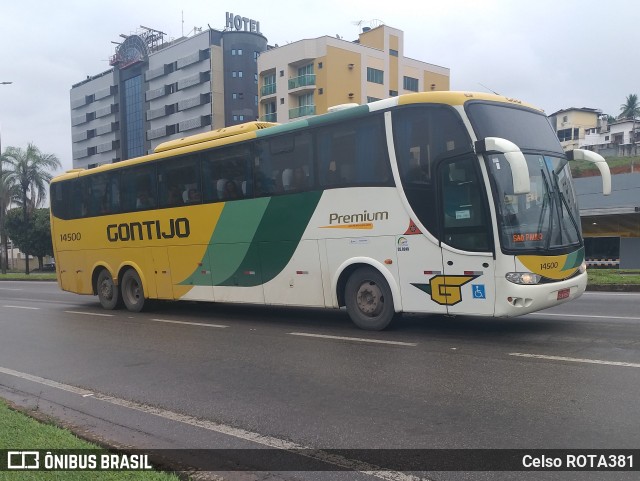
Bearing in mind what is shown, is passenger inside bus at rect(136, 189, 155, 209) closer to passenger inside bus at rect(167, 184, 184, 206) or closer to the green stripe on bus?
passenger inside bus at rect(167, 184, 184, 206)

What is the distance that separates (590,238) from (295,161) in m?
23.1

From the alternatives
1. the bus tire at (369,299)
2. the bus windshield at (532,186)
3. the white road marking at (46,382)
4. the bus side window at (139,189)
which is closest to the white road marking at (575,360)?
the bus windshield at (532,186)

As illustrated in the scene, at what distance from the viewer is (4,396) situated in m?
6.43

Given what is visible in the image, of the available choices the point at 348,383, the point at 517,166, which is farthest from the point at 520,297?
the point at 348,383

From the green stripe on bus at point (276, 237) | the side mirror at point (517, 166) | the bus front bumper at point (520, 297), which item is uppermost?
the side mirror at point (517, 166)

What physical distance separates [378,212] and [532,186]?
2.28 meters

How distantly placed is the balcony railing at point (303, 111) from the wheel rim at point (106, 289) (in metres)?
46.8

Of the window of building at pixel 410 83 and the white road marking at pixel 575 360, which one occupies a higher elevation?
the window of building at pixel 410 83

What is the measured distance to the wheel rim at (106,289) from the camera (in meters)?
14.8

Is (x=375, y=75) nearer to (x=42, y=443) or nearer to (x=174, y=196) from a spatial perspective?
(x=174, y=196)

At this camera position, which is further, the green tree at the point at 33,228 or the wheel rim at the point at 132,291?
the green tree at the point at 33,228

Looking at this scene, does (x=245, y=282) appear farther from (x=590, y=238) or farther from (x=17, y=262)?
(x=17, y=262)

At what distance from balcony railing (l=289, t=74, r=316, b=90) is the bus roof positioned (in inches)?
1861

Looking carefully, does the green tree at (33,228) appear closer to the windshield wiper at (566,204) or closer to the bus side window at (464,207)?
the bus side window at (464,207)
